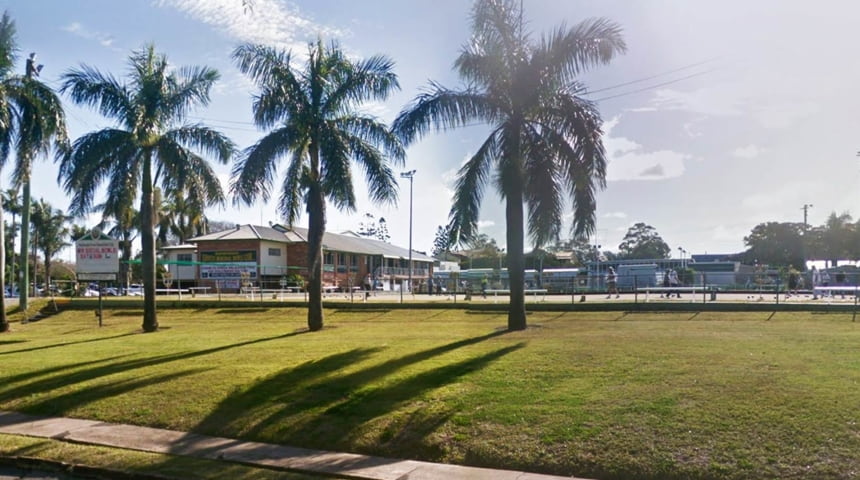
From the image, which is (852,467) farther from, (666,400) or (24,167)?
(24,167)

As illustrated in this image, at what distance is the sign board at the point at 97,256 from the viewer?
26.9 m

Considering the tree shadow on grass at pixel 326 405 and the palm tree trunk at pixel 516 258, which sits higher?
the palm tree trunk at pixel 516 258

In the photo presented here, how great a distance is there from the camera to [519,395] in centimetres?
860

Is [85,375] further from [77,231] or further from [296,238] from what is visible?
[77,231]

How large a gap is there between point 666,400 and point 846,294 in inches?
960

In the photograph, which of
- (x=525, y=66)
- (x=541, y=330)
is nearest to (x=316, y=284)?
(x=541, y=330)

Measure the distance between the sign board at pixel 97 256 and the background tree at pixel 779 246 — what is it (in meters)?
68.2

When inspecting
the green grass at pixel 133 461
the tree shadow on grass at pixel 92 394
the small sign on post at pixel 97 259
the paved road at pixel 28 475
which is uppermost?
the small sign on post at pixel 97 259

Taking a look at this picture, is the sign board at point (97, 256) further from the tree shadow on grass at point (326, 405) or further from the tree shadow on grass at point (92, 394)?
the tree shadow on grass at point (326, 405)

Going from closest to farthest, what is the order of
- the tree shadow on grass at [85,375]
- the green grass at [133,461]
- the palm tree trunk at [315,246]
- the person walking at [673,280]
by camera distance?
the green grass at [133,461] → the tree shadow on grass at [85,375] → the palm tree trunk at [315,246] → the person walking at [673,280]

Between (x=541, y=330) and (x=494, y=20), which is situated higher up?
(x=494, y=20)

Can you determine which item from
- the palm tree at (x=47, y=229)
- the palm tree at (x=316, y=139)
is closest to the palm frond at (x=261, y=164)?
the palm tree at (x=316, y=139)

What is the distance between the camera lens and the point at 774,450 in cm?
636

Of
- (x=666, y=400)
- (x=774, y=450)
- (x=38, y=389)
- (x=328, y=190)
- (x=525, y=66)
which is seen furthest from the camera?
(x=328, y=190)
